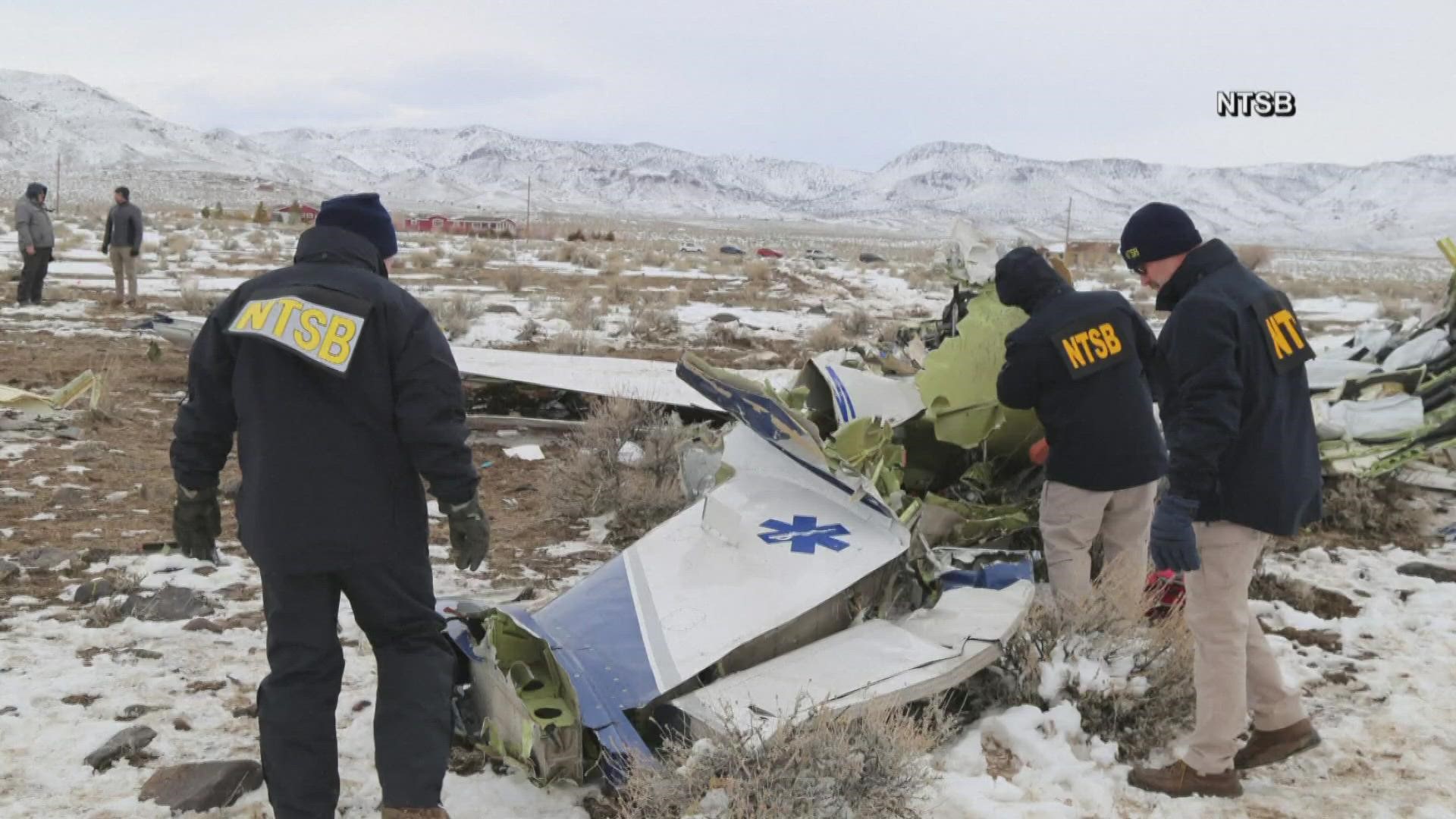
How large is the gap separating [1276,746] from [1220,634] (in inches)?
24.1

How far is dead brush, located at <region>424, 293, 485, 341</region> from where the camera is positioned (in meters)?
14.1

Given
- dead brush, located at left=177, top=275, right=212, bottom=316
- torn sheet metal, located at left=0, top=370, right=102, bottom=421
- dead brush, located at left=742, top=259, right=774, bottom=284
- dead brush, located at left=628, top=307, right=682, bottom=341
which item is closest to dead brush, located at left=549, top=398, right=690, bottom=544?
torn sheet metal, located at left=0, top=370, right=102, bottom=421

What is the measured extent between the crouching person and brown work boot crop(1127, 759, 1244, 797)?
93.4 inches

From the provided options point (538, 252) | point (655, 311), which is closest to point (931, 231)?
point (538, 252)

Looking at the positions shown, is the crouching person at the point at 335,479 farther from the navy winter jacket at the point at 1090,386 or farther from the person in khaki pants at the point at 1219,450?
the navy winter jacket at the point at 1090,386

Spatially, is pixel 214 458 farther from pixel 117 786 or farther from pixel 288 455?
pixel 117 786

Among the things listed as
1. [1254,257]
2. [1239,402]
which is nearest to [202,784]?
[1239,402]

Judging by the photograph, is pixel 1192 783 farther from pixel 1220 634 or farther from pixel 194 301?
pixel 194 301

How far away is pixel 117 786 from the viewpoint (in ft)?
11.3

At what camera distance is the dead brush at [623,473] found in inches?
262

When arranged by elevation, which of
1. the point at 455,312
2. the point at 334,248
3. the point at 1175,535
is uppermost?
the point at 334,248

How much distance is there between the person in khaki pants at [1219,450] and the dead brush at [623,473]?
347 cm

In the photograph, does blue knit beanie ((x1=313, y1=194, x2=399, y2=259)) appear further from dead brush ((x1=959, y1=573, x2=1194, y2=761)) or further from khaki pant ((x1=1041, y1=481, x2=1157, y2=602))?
khaki pant ((x1=1041, y1=481, x2=1157, y2=602))

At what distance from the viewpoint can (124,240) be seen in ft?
48.9
